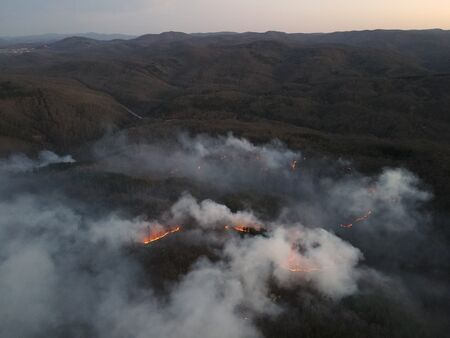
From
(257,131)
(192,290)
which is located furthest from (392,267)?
(257,131)

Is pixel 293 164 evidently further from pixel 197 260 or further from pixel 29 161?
pixel 29 161

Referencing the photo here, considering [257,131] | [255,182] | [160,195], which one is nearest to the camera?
[160,195]

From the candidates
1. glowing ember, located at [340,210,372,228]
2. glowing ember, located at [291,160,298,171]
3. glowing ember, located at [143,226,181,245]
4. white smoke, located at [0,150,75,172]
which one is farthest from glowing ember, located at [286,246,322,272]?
white smoke, located at [0,150,75,172]

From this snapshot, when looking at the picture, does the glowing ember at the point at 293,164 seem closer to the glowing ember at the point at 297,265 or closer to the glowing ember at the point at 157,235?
the glowing ember at the point at 157,235

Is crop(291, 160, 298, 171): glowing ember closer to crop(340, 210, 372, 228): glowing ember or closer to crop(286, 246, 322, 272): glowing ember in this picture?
crop(340, 210, 372, 228): glowing ember

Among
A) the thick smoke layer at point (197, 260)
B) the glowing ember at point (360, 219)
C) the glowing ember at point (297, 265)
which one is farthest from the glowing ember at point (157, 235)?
the glowing ember at point (360, 219)

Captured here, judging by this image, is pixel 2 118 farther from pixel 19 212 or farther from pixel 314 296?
pixel 314 296

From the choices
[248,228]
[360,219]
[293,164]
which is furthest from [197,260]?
[293,164]
